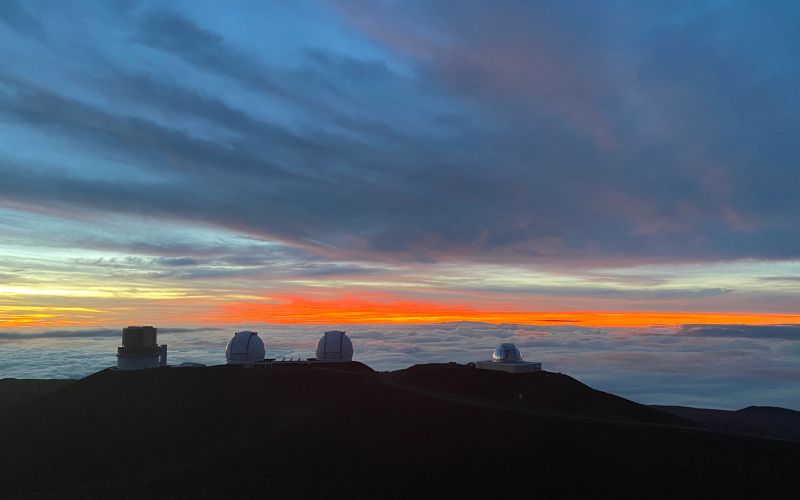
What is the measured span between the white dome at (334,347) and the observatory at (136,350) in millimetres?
17802

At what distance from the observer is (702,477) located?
2847 cm

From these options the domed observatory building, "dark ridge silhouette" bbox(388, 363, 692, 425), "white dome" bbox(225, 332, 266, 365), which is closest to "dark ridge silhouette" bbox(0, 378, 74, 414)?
"white dome" bbox(225, 332, 266, 365)

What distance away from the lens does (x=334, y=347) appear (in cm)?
6297

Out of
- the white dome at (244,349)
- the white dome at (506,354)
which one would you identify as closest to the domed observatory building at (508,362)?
the white dome at (506,354)

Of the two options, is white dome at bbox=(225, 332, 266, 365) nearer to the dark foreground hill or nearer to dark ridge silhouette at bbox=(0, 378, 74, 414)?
the dark foreground hill

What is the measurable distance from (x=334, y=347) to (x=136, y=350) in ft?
68.4

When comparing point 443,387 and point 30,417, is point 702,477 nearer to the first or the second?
point 443,387

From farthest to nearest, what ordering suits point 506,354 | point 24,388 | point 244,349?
point 24,388
point 244,349
point 506,354

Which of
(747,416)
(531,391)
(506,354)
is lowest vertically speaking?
(747,416)

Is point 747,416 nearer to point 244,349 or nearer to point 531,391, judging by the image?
point 531,391

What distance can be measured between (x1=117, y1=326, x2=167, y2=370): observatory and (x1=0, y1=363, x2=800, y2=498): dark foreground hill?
4245mm

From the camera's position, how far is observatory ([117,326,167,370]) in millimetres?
56188

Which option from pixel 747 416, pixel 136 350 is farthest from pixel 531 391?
pixel 136 350

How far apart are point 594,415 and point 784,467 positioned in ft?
43.6
